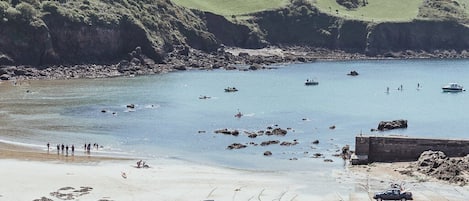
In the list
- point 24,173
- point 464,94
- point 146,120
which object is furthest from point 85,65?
point 24,173

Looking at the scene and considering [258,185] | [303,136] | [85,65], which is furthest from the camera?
[85,65]

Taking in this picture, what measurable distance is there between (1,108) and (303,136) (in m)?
46.6

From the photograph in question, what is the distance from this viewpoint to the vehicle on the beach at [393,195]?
5938 centimetres

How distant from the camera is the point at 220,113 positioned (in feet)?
378

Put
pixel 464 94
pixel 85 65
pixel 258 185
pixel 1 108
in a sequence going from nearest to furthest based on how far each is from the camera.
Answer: pixel 258 185
pixel 1 108
pixel 464 94
pixel 85 65

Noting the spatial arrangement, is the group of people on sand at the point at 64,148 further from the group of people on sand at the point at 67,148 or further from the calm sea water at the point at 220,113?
the calm sea water at the point at 220,113

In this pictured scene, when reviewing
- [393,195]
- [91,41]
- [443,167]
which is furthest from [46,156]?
[91,41]

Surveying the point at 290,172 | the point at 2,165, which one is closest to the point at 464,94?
the point at 290,172

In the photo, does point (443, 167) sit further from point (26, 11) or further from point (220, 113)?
point (26, 11)

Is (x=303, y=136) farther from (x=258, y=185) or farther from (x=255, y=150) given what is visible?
(x=258, y=185)

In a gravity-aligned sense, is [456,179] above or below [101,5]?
below

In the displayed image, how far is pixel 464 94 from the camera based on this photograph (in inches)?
5876

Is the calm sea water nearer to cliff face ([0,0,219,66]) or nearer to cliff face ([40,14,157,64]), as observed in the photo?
cliff face ([0,0,219,66])

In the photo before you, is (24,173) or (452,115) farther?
(452,115)
